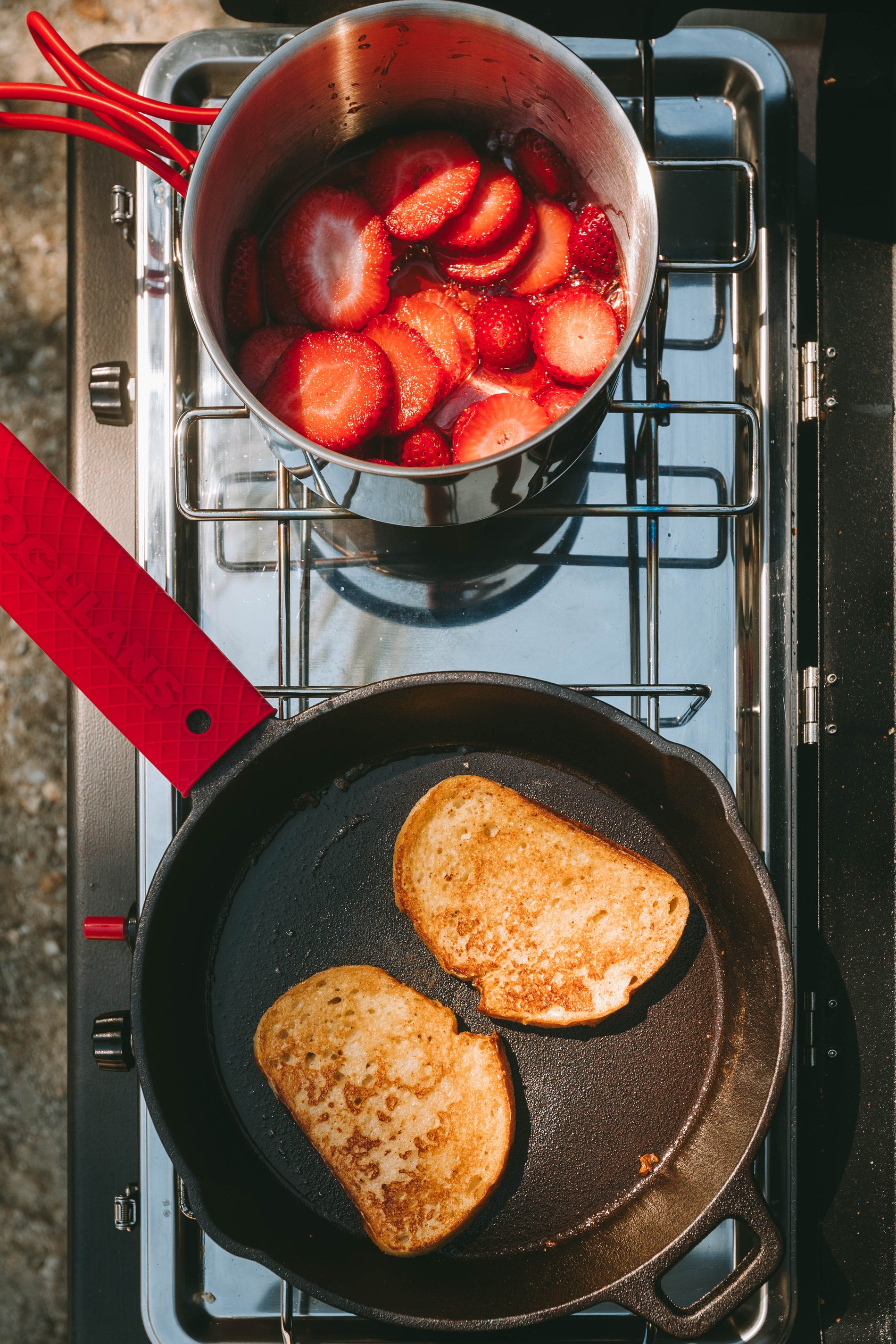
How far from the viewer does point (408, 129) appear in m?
0.80

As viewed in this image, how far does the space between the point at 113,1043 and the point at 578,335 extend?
77cm

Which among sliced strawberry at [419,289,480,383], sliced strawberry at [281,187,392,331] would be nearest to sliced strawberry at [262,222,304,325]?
sliced strawberry at [281,187,392,331]

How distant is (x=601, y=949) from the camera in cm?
89

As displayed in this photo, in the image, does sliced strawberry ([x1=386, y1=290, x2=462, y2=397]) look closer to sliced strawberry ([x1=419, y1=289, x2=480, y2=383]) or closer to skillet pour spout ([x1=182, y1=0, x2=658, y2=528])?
sliced strawberry ([x1=419, y1=289, x2=480, y2=383])

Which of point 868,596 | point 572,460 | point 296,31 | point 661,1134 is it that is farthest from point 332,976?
point 296,31

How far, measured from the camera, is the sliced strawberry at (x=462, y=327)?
0.79 metres

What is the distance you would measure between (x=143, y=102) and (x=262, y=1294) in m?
1.12

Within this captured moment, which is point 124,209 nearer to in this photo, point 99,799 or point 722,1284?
point 99,799

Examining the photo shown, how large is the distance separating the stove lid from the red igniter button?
92 centimetres

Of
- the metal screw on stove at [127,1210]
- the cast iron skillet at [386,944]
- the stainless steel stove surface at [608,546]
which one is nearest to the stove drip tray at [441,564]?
the stainless steel stove surface at [608,546]

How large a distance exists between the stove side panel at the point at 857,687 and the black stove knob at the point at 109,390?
73 centimetres

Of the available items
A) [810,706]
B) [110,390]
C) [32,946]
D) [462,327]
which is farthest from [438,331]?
[32,946]

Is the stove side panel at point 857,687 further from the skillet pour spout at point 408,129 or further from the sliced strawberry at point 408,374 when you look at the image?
the sliced strawberry at point 408,374

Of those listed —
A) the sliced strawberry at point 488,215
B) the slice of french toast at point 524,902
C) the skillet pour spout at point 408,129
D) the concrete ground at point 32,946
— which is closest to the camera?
the skillet pour spout at point 408,129
